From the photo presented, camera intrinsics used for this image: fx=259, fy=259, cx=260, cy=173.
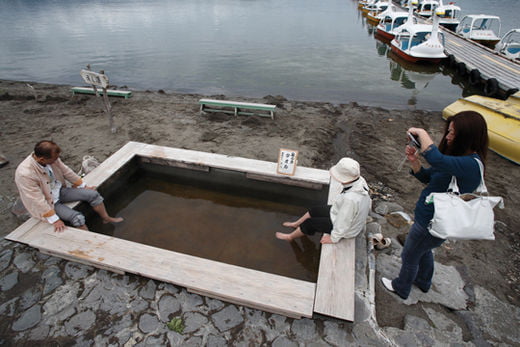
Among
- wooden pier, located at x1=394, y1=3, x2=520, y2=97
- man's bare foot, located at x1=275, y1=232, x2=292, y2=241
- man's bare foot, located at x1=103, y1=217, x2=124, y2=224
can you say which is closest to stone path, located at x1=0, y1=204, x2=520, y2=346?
man's bare foot, located at x1=103, y1=217, x2=124, y2=224

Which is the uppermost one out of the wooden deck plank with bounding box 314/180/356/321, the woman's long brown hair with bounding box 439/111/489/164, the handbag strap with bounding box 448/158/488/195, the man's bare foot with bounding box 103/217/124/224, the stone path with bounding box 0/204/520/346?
the woman's long brown hair with bounding box 439/111/489/164

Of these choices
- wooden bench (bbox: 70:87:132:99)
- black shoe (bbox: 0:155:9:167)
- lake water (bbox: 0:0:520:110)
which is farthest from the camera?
lake water (bbox: 0:0:520:110)

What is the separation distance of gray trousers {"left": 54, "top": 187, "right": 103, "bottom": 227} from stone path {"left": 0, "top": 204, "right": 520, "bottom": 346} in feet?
2.19

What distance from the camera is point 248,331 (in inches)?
115

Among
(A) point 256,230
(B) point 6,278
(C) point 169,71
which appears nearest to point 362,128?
(A) point 256,230

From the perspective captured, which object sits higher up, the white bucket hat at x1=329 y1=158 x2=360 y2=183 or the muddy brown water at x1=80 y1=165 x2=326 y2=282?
the white bucket hat at x1=329 y1=158 x2=360 y2=183

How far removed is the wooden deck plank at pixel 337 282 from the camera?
2.84 meters

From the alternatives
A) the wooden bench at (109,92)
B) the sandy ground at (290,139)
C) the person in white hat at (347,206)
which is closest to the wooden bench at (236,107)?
the sandy ground at (290,139)

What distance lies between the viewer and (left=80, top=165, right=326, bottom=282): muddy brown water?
4223 mm

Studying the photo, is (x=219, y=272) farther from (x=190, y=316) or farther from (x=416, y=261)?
(x=416, y=261)

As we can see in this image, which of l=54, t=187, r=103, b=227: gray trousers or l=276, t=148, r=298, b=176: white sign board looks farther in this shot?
l=276, t=148, r=298, b=176: white sign board

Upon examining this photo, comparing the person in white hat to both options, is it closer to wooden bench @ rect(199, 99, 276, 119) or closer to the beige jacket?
the beige jacket

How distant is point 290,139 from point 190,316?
5422 millimetres

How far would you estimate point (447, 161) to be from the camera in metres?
2.22
